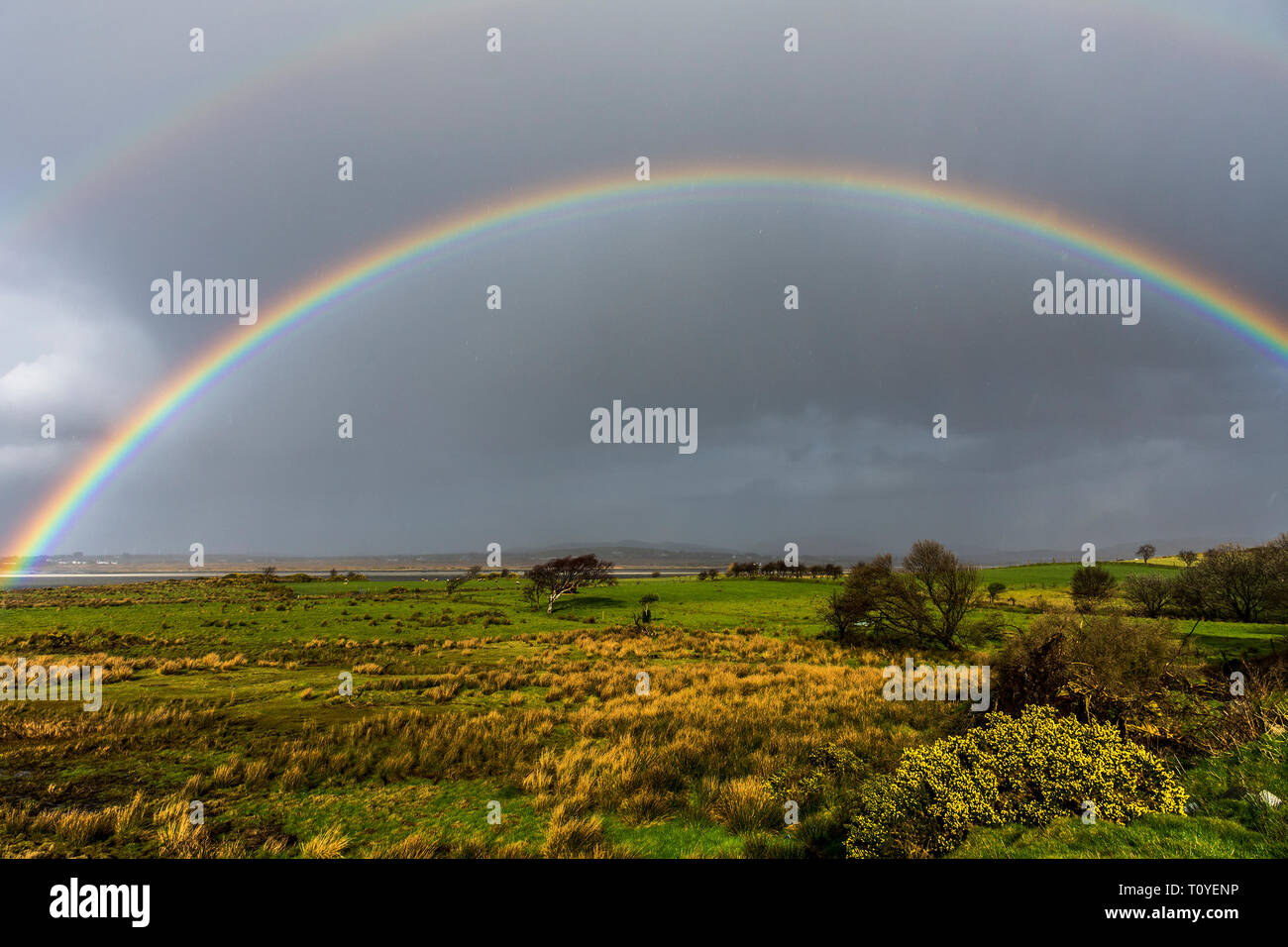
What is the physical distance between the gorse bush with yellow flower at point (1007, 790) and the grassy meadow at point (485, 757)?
35 cm

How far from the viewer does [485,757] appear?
12234 mm

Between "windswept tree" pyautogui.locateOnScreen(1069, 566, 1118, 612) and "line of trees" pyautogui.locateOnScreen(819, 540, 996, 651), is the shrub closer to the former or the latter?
"line of trees" pyautogui.locateOnScreen(819, 540, 996, 651)

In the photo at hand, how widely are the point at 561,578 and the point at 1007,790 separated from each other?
5403cm

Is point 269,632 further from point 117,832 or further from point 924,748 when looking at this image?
point 924,748

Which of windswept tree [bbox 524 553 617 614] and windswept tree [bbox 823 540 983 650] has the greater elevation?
windswept tree [bbox 823 540 983 650]

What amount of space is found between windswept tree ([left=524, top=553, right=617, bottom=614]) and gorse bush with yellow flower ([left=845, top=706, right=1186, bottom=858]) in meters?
47.4

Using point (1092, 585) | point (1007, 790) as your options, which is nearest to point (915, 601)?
point (1007, 790)

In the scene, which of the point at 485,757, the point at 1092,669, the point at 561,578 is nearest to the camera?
the point at 1092,669

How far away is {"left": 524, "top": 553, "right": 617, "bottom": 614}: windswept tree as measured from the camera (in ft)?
188

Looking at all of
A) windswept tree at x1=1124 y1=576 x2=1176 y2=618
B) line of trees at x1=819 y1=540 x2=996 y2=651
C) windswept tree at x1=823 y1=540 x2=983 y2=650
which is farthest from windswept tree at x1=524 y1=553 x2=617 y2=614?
windswept tree at x1=1124 y1=576 x2=1176 y2=618

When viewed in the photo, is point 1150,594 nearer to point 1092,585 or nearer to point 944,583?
point 1092,585
